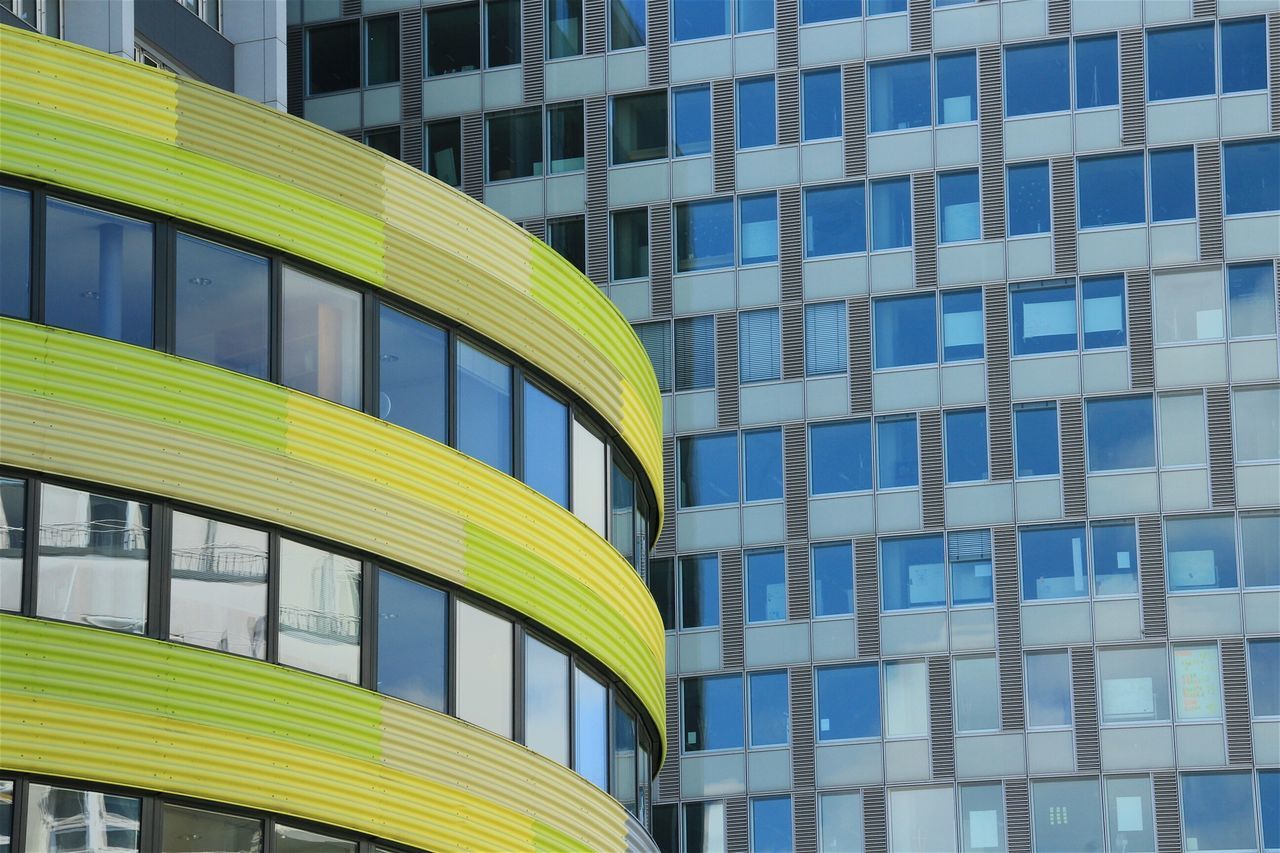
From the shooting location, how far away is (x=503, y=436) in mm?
27656

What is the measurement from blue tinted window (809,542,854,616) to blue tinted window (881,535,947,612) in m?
0.90

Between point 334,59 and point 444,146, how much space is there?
14.7 feet

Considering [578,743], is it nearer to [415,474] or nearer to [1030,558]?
[415,474]

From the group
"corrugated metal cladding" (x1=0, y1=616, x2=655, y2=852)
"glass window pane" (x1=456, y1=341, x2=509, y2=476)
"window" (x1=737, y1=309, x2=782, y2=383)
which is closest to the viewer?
"corrugated metal cladding" (x1=0, y1=616, x2=655, y2=852)

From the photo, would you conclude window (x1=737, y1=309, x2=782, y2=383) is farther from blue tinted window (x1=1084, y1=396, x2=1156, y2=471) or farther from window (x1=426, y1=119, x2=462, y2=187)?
window (x1=426, y1=119, x2=462, y2=187)

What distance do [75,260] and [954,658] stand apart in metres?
38.8

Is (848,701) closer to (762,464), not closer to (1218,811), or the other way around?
(762,464)

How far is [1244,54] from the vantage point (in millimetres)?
60281

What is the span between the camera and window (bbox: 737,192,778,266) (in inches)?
2472

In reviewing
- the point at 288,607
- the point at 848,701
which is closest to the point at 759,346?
the point at 848,701

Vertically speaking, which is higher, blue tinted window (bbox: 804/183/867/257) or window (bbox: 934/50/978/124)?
window (bbox: 934/50/978/124)

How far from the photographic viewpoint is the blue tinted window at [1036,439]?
195 ft

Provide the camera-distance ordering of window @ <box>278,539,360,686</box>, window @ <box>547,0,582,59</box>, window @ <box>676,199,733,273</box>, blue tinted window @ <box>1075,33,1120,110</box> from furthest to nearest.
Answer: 1. window @ <box>547,0,582,59</box>
2. window @ <box>676,199,733,273</box>
3. blue tinted window @ <box>1075,33,1120,110</box>
4. window @ <box>278,539,360,686</box>

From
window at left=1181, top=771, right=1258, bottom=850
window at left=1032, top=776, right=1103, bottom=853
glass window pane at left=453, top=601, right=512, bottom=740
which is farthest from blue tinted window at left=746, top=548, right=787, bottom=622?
glass window pane at left=453, top=601, right=512, bottom=740
